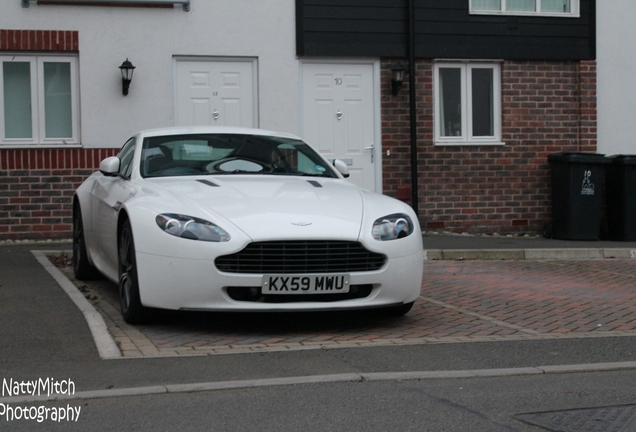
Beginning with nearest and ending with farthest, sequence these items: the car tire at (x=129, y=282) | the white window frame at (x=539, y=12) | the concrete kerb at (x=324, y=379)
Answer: the concrete kerb at (x=324, y=379) → the car tire at (x=129, y=282) → the white window frame at (x=539, y=12)

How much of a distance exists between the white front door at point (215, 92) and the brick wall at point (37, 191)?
1790 mm

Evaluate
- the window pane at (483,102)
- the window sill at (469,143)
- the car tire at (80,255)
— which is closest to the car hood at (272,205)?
the car tire at (80,255)

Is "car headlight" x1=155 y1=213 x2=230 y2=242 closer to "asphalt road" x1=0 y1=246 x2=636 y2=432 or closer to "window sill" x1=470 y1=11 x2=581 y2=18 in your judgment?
"asphalt road" x1=0 y1=246 x2=636 y2=432

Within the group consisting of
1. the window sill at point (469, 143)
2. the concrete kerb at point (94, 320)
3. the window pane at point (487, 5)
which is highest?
the window pane at point (487, 5)

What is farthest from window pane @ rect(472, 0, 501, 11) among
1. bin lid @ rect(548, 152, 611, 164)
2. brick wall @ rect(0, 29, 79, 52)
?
brick wall @ rect(0, 29, 79, 52)

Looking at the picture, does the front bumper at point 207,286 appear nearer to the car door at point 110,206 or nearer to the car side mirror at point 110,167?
the car door at point 110,206

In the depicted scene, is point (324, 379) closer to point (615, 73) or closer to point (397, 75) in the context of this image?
point (397, 75)

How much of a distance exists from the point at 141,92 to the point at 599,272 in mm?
6947

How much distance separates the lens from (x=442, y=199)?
1527cm

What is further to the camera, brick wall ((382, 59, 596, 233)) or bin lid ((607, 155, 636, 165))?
brick wall ((382, 59, 596, 233))

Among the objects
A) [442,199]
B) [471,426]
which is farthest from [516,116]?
[471,426]

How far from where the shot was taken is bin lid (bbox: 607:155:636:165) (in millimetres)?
14914

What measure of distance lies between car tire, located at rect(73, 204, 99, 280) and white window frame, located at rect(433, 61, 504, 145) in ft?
24.5

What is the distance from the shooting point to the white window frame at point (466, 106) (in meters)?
15.3
